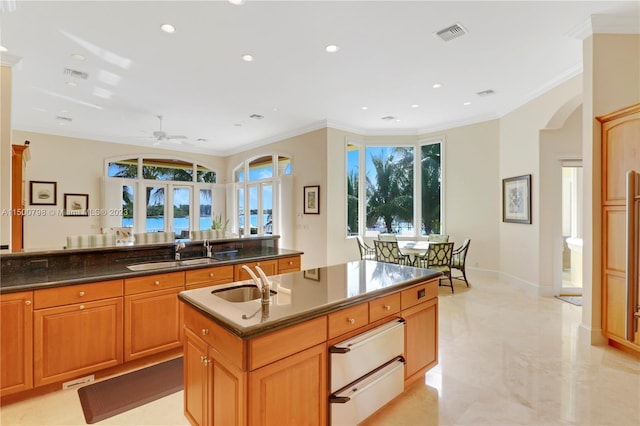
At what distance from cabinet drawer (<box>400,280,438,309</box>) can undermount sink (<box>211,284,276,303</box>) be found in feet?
3.09

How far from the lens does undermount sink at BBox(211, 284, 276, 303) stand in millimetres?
2059

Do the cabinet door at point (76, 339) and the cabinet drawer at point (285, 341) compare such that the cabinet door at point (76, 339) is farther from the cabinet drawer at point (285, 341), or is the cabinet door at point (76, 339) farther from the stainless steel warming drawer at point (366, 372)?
the stainless steel warming drawer at point (366, 372)

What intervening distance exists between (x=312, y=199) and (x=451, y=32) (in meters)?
4.24

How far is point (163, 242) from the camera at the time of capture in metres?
3.54

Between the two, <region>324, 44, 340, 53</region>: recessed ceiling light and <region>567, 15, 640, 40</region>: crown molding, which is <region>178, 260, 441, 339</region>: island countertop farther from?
<region>567, 15, 640, 40</region>: crown molding

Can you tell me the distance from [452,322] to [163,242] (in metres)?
3.61

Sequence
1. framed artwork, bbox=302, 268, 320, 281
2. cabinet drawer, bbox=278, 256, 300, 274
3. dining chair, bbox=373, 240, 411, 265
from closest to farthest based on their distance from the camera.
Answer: framed artwork, bbox=302, 268, 320, 281 → cabinet drawer, bbox=278, 256, 300, 274 → dining chair, bbox=373, 240, 411, 265

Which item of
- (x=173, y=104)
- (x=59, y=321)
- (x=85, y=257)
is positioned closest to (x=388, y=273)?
(x=59, y=321)

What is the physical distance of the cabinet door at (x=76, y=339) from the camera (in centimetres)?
231

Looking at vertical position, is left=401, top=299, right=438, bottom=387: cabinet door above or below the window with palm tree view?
below

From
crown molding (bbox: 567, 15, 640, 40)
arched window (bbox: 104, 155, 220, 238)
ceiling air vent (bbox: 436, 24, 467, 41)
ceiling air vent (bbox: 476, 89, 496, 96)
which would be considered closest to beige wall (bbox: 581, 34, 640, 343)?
crown molding (bbox: 567, 15, 640, 40)

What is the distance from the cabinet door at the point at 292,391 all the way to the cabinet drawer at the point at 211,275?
6.00 feet

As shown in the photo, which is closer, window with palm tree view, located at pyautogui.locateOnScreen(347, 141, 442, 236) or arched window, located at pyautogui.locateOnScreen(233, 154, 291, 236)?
window with palm tree view, located at pyautogui.locateOnScreen(347, 141, 442, 236)

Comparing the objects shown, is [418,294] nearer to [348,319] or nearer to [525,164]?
[348,319]
